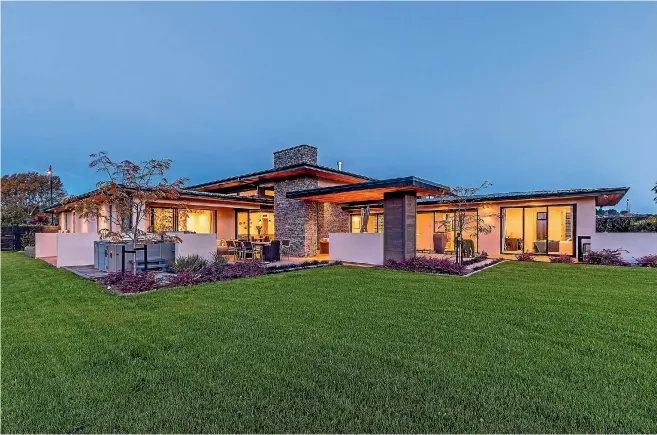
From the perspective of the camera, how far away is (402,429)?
8.43 feet

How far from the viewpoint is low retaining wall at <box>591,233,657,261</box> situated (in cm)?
1350

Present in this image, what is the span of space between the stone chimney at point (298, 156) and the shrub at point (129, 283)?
31.8ft

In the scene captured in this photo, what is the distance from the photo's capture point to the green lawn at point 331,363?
2.72 m

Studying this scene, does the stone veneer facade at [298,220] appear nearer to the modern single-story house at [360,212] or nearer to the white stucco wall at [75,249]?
the modern single-story house at [360,212]

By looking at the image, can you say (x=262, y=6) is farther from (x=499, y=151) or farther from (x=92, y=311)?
(x=499, y=151)

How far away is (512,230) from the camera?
753 inches

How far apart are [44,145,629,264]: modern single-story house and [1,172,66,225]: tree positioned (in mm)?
15850

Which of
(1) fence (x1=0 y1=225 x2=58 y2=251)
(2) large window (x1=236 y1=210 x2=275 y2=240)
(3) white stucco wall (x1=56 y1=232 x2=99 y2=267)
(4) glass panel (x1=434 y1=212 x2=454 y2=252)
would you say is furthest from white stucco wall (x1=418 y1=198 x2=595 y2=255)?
(1) fence (x1=0 y1=225 x2=58 y2=251)

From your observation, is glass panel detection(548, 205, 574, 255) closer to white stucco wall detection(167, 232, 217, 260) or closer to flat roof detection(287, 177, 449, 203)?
flat roof detection(287, 177, 449, 203)

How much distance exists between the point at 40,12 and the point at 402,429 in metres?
19.0

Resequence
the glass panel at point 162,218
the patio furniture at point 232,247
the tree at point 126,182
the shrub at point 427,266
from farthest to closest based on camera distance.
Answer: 1. the glass panel at point 162,218
2. the patio furniture at point 232,247
3. the shrub at point 427,266
4. the tree at point 126,182

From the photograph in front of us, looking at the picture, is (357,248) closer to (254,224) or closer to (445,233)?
(445,233)

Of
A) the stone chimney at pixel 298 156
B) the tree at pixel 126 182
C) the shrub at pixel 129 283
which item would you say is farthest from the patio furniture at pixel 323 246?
the shrub at pixel 129 283

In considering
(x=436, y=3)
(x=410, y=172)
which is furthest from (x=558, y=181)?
(x=436, y=3)
